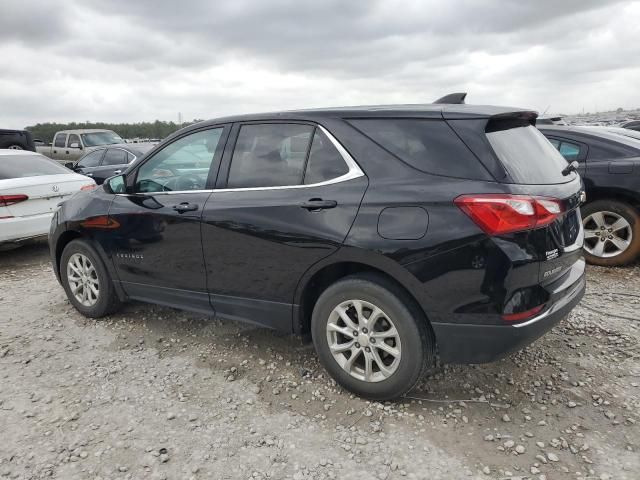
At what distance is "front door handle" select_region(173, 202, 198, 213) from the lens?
11.5 feet

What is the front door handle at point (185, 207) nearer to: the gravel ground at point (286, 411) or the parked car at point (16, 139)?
the gravel ground at point (286, 411)

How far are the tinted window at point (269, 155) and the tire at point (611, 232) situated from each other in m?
3.69

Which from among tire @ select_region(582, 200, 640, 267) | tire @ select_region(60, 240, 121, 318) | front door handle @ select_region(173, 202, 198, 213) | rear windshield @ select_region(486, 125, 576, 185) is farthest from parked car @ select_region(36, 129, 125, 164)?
rear windshield @ select_region(486, 125, 576, 185)

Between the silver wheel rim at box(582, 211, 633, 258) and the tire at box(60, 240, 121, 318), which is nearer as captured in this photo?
the tire at box(60, 240, 121, 318)

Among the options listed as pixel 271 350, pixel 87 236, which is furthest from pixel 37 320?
pixel 271 350

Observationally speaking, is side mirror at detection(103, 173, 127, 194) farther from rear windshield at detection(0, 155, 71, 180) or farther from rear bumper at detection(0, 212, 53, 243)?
rear windshield at detection(0, 155, 71, 180)

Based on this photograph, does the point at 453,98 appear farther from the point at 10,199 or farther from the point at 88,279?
the point at 10,199

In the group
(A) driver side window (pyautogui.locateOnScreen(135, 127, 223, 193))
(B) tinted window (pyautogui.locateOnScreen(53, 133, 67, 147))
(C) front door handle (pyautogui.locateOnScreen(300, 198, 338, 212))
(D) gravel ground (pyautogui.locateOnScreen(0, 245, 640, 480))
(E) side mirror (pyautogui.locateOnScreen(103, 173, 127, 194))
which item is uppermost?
(B) tinted window (pyautogui.locateOnScreen(53, 133, 67, 147))

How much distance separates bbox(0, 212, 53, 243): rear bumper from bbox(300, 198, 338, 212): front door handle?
189 inches

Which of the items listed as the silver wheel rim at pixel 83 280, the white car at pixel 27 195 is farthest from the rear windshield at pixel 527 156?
the white car at pixel 27 195

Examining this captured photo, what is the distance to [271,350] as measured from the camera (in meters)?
3.74

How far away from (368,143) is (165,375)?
2078mm

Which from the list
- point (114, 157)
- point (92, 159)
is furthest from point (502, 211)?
point (92, 159)

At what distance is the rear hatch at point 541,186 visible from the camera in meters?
2.55
